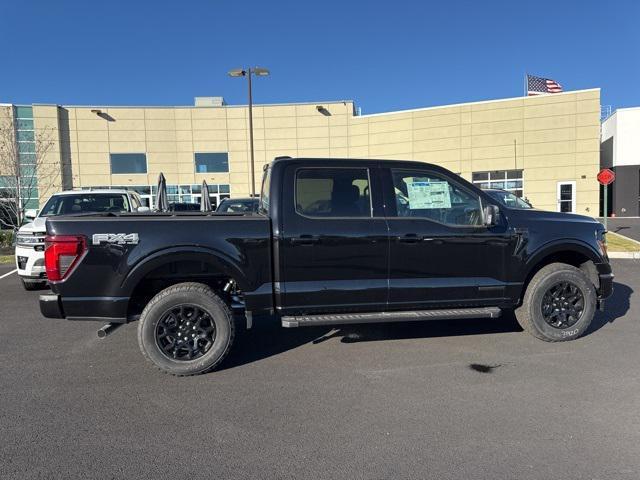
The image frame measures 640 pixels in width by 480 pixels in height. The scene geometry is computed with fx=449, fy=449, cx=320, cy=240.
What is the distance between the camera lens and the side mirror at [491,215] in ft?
15.3

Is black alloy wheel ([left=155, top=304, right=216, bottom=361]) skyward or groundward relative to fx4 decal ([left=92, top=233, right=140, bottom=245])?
groundward

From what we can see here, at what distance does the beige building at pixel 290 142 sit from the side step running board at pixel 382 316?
1200 inches

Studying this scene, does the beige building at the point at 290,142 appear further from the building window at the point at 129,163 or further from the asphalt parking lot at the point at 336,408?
the asphalt parking lot at the point at 336,408

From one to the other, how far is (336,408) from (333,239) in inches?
62.7

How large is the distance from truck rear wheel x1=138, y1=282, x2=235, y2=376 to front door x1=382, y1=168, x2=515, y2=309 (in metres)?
1.77

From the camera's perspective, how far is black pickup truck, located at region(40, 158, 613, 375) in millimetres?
4176

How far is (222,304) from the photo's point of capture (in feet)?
14.3

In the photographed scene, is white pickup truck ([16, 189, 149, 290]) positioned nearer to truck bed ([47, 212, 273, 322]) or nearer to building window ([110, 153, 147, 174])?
truck bed ([47, 212, 273, 322])

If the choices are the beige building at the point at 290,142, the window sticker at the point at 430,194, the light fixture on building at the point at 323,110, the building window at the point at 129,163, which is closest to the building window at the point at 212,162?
the beige building at the point at 290,142

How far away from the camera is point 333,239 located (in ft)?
14.6

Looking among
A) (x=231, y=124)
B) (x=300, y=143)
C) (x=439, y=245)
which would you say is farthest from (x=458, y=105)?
(x=439, y=245)

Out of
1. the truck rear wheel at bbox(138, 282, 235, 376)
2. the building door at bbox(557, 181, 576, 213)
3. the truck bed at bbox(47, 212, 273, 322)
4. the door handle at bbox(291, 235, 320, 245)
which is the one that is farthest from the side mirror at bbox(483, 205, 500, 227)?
the building door at bbox(557, 181, 576, 213)

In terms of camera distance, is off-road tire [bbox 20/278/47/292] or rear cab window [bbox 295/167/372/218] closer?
rear cab window [bbox 295/167/372/218]

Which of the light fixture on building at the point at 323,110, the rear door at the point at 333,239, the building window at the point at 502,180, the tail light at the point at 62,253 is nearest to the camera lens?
the tail light at the point at 62,253
